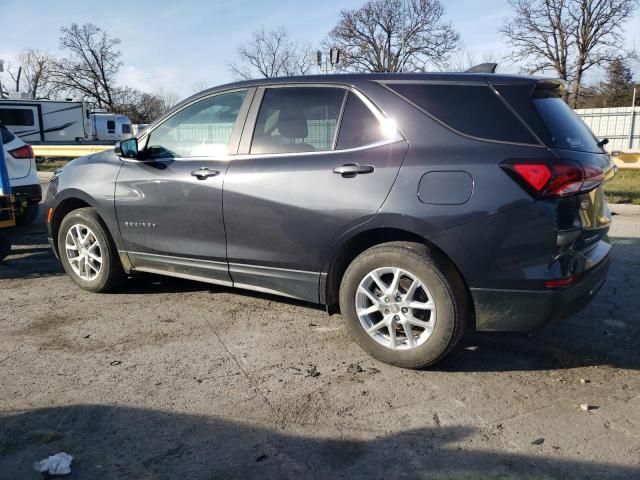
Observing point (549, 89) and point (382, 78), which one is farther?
point (382, 78)

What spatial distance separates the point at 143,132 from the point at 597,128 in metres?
27.8

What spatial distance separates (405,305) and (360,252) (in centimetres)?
50

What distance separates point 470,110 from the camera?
3.29 m

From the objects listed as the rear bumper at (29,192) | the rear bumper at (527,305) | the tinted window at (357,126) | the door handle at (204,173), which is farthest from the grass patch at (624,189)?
the rear bumper at (29,192)

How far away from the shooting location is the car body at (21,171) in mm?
7363

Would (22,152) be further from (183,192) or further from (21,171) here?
(183,192)

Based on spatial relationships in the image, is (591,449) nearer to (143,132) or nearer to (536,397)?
(536,397)

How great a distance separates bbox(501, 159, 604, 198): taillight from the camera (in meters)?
2.99

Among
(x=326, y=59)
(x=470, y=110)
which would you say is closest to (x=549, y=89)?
(x=470, y=110)

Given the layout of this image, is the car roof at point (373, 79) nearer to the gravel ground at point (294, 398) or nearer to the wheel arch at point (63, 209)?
the wheel arch at point (63, 209)

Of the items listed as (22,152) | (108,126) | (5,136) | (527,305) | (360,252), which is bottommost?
(527,305)

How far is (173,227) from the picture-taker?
439cm

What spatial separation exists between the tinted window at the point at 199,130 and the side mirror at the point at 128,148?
11 cm

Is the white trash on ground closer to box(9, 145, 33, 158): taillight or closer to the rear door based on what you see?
the rear door
